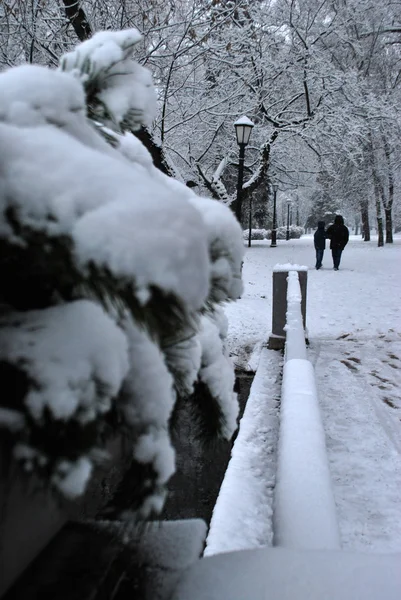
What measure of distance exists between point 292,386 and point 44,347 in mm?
2920

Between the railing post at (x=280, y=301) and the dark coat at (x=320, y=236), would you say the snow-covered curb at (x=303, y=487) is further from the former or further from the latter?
the dark coat at (x=320, y=236)

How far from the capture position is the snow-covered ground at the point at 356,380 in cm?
329

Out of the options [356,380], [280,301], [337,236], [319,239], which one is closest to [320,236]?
[319,239]

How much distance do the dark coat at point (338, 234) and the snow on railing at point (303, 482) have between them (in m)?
13.4

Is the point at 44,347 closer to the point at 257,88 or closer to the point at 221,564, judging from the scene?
the point at 221,564

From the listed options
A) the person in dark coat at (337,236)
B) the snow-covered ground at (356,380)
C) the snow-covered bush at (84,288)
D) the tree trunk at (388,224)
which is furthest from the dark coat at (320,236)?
the tree trunk at (388,224)

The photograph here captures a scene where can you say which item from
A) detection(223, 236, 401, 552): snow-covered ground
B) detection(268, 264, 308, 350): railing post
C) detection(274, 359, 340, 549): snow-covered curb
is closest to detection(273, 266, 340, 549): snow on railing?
detection(274, 359, 340, 549): snow-covered curb

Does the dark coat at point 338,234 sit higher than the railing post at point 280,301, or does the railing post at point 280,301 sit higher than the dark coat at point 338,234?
the dark coat at point 338,234

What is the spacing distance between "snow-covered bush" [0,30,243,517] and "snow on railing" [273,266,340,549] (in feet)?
3.46

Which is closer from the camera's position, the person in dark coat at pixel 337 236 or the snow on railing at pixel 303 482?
the snow on railing at pixel 303 482

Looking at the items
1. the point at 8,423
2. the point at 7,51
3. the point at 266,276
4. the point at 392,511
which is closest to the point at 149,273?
the point at 8,423

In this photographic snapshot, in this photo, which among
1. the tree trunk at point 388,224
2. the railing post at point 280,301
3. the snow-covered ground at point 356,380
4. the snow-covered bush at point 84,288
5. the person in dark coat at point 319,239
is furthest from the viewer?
the tree trunk at point 388,224

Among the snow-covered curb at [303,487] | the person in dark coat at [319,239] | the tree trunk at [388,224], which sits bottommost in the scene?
the snow-covered curb at [303,487]

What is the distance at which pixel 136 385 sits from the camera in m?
0.78
